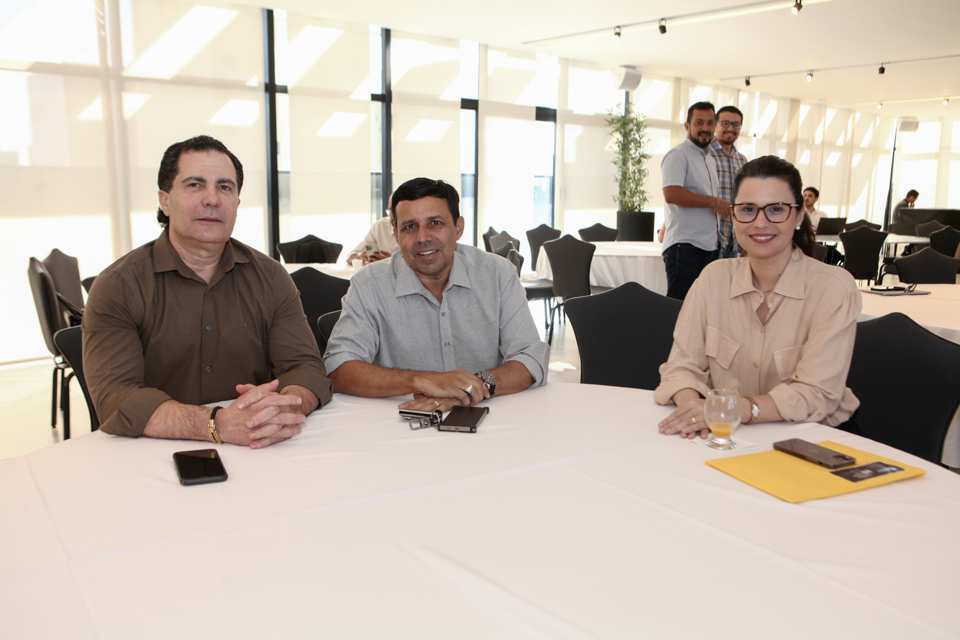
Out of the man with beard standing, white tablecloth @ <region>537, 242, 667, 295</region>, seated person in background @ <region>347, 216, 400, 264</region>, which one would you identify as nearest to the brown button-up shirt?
the man with beard standing

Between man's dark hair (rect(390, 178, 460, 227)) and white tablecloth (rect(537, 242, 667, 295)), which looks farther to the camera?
white tablecloth (rect(537, 242, 667, 295))

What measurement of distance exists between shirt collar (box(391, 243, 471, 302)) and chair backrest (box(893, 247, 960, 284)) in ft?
12.4

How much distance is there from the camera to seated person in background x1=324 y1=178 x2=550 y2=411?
7.24ft

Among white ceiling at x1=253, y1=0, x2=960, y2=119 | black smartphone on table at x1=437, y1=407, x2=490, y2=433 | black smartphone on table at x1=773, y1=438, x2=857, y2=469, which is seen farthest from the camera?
white ceiling at x1=253, y1=0, x2=960, y2=119

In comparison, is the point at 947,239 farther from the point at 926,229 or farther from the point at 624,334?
the point at 624,334

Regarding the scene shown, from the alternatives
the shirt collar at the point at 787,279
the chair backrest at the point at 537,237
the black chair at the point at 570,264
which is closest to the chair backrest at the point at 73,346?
the shirt collar at the point at 787,279

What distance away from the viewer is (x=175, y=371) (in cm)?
199

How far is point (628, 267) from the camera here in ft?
20.2

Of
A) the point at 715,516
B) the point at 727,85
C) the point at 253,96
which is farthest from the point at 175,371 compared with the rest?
the point at 727,85

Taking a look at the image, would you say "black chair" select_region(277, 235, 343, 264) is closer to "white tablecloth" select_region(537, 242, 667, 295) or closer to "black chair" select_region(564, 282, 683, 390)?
"white tablecloth" select_region(537, 242, 667, 295)

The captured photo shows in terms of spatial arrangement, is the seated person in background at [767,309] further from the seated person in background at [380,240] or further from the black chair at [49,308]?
the seated person in background at [380,240]

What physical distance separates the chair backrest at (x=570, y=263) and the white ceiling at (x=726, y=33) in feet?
9.77

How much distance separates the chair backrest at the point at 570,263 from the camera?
5.54 meters

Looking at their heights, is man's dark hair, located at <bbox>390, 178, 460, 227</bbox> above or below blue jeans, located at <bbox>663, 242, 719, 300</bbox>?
above
